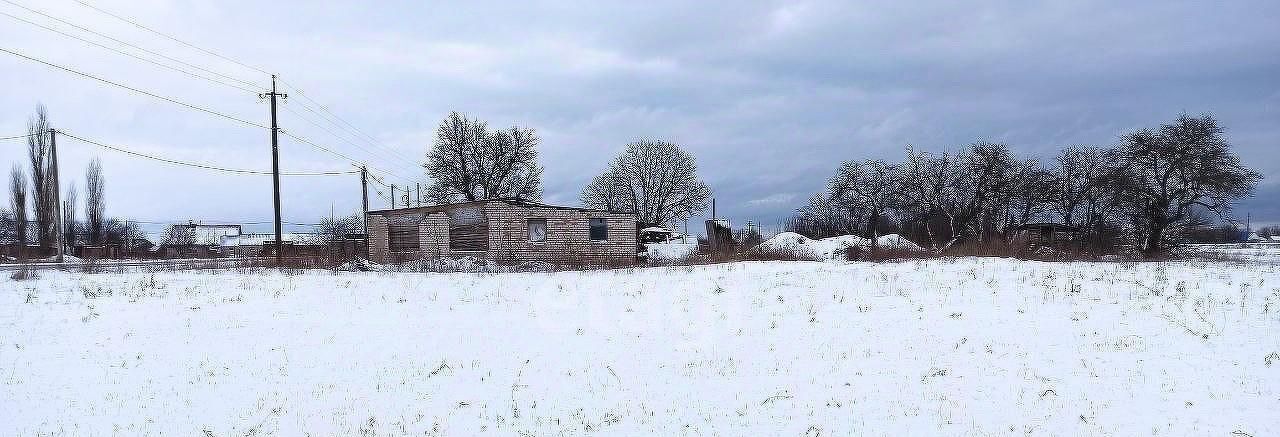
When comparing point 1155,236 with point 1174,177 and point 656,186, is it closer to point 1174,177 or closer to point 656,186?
point 1174,177

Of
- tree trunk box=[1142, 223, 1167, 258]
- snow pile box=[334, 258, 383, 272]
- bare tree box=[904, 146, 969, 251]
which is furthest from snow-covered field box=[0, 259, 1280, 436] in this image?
bare tree box=[904, 146, 969, 251]

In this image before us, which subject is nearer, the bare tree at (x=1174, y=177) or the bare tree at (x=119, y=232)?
the bare tree at (x=1174, y=177)

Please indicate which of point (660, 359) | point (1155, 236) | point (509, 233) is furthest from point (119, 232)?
point (1155, 236)

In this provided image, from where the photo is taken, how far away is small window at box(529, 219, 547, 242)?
28344 mm

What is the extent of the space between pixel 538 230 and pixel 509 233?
131 cm

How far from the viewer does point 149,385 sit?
902cm

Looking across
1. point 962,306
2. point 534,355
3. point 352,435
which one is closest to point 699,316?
point 534,355

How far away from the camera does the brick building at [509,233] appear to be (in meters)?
27.7

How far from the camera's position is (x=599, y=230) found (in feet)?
97.9

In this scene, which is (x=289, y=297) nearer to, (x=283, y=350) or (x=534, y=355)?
(x=283, y=350)

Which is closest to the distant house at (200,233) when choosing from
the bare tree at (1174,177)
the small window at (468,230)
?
the small window at (468,230)

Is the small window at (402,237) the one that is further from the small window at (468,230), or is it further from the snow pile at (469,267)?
the snow pile at (469,267)

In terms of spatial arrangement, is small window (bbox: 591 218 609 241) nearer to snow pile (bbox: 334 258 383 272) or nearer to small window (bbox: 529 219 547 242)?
small window (bbox: 529 219 547 242)

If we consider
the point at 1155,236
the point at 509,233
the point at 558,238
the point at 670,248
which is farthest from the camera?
the point at 670,248
